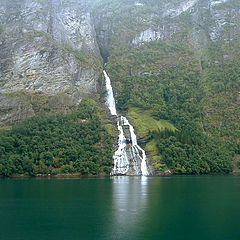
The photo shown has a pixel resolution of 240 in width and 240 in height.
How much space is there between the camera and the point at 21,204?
40.8 meters

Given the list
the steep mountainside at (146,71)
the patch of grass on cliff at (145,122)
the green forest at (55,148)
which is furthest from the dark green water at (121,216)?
the patch of grass on cliff at (145,122)

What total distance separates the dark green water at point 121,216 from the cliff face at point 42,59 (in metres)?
79.1

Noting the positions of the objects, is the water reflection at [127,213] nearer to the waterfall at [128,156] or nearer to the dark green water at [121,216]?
the dark green water at [121,216]

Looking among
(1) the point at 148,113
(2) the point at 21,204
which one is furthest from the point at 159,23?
(2) the point at 21,204

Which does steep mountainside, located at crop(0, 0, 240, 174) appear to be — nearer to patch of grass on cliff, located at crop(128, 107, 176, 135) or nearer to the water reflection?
patch of grass on cliff, located at crop(128, 107, 176, 135)

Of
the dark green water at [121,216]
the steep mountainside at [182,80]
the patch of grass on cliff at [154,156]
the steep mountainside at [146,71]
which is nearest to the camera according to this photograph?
the dark green water at [121,216]

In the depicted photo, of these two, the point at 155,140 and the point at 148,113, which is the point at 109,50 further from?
the point at 155,140

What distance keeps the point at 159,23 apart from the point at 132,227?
174060mm

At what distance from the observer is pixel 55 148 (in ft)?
315

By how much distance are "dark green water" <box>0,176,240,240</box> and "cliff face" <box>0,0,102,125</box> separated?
79.1 m

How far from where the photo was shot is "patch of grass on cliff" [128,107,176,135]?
110200mm

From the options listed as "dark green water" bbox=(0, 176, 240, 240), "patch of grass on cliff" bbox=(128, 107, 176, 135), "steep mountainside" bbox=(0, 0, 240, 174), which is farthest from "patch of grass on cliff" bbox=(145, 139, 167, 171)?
"dark green water" bbox=(0, 176, 240, 240)

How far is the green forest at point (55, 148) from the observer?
89.4 meters

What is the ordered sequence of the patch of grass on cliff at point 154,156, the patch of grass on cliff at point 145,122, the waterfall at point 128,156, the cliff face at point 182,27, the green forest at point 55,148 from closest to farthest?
the green forest at point 55,148, the patch of grass on cliff at point 154,156, the waterfall at point 128,156, the patch of grass on cliff at point 145,122, the cliff face at point 182,27
